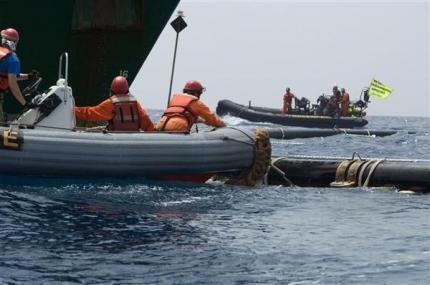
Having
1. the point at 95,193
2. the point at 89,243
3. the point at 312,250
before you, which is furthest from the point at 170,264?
the point at 95,193

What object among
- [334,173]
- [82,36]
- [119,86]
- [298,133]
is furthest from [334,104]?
[119,86]

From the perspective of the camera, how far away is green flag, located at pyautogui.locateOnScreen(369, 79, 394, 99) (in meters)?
40.0

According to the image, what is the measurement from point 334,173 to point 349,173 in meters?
0.30


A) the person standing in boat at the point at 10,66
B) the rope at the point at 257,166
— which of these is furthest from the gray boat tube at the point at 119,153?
the person standing in boat at the point at 10,66

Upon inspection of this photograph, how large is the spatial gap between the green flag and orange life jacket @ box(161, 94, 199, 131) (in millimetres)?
29551

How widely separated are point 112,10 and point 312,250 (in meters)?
10.4

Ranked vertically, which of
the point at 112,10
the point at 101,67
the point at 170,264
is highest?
the point at 112,10

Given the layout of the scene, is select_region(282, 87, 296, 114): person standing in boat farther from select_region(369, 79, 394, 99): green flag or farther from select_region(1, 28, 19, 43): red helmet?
select_region(1, 28, 19, 43): red helmet

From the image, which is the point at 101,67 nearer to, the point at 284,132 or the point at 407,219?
the point at 407,219

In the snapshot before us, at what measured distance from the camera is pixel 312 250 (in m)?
7.35

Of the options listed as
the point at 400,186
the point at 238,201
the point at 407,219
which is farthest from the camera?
the point at 400,186

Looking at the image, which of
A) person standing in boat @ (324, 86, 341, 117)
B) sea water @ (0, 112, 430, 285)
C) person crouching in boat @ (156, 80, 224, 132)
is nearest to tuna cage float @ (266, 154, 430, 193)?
sea water @ (0, 112, 430, 285)

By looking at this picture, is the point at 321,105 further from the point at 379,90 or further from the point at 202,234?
the point at 202,234

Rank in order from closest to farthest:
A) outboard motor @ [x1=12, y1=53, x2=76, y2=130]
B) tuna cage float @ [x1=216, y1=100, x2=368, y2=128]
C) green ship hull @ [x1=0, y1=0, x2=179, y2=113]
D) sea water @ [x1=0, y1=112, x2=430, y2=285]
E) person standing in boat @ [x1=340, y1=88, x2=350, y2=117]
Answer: sea water @ [x1=0, y1=112, x2=430, y2=285], outboard motor @ [x1=12, y1=53, x2=76, y2=130], green ship hull @ [x1=0, y1=0, x2=179, y2=113], tuna cage float @ [x1=216, y1=100, x2=368, y2=128], person standing in boat @ [x1=340, y1=88, x2=350, y2=117]
